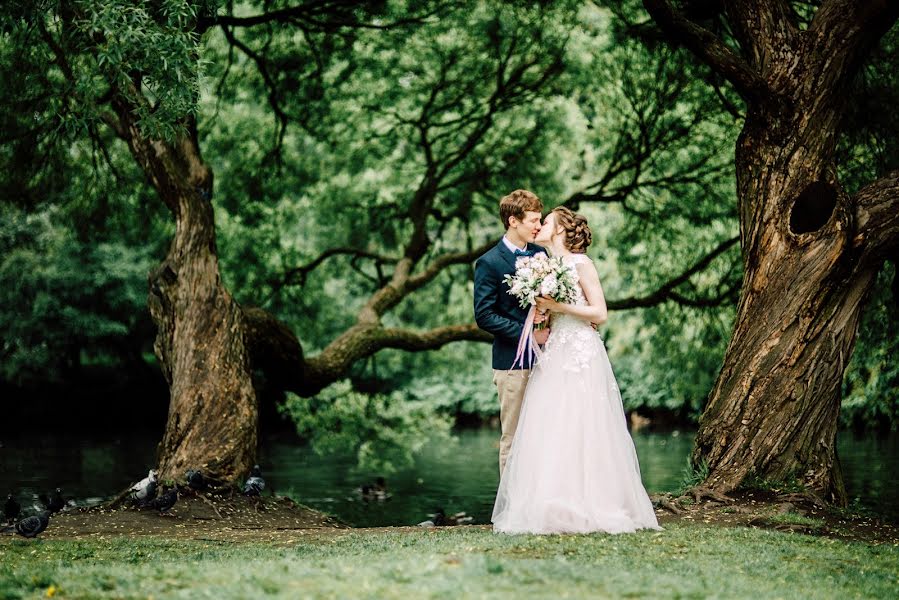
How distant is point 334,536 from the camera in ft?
24.6

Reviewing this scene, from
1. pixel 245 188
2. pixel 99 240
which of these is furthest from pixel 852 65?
pixel 99 240

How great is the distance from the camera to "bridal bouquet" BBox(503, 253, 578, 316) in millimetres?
6732

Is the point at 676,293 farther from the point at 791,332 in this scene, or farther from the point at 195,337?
the point at 195,337

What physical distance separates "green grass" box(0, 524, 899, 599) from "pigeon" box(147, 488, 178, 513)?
6.94 ft

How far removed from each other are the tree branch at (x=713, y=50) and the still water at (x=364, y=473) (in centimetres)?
709

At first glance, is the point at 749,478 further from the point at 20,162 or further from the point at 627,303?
the point at 20,162

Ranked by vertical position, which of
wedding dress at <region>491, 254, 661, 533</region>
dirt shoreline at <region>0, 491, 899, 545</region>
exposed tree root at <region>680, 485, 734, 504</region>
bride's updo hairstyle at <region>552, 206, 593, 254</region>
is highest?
bride's updo hairstyle at <region>552, 206, 593, 254</region>

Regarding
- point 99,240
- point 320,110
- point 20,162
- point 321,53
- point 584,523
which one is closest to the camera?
point 584,523

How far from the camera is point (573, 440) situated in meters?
6.73

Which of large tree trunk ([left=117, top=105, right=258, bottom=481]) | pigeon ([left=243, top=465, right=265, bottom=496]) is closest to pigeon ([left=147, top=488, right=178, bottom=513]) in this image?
large tree trunk ([left=117, top=105, right=258, bottom=481])

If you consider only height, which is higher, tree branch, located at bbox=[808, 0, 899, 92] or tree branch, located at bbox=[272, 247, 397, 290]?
tree branch, located at bbox=[808, 0, 899, 92]

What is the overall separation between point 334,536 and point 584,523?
7.08 ft

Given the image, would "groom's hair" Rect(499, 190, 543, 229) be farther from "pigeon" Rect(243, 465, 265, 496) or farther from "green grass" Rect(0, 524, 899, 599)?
"pigeon" Rect(243, 465, 265, 496)

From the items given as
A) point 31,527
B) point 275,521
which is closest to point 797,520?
point 275,521
